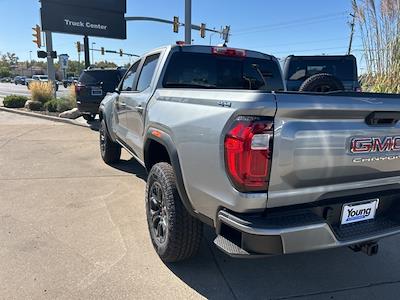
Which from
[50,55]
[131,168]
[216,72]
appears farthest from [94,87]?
[50,55]

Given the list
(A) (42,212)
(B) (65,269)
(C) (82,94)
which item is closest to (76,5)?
(C) (82,94)

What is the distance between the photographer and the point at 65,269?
120 inches

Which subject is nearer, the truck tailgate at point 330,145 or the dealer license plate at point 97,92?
the truck tailgate at point 330,145

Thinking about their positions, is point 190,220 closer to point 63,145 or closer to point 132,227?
point 132,227

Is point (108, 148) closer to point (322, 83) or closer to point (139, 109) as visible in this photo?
point (139, 109)

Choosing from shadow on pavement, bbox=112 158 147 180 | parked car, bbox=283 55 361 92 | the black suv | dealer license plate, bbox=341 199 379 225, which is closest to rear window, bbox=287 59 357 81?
parked car, bbox=283 55 361 92

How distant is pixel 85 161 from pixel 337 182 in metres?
5.38

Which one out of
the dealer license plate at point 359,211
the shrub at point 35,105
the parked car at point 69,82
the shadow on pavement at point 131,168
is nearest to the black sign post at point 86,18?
the parked car at point 69,82

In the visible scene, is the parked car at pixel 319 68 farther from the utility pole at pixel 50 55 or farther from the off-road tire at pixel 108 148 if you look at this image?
the utility pole at pixel 50 55

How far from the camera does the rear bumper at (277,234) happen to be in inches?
82.5

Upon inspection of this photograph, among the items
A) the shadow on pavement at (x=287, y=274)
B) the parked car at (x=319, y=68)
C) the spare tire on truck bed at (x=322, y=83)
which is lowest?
the shadow on pavement at (x=287, y=274)

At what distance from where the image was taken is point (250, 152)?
2066 mm

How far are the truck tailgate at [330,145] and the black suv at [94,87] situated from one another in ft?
30.8

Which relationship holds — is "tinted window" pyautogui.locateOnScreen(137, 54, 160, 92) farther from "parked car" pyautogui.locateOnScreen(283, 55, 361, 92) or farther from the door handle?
"parked car" pyautogui.locateOnScreen(283, 55, 361, 92)
